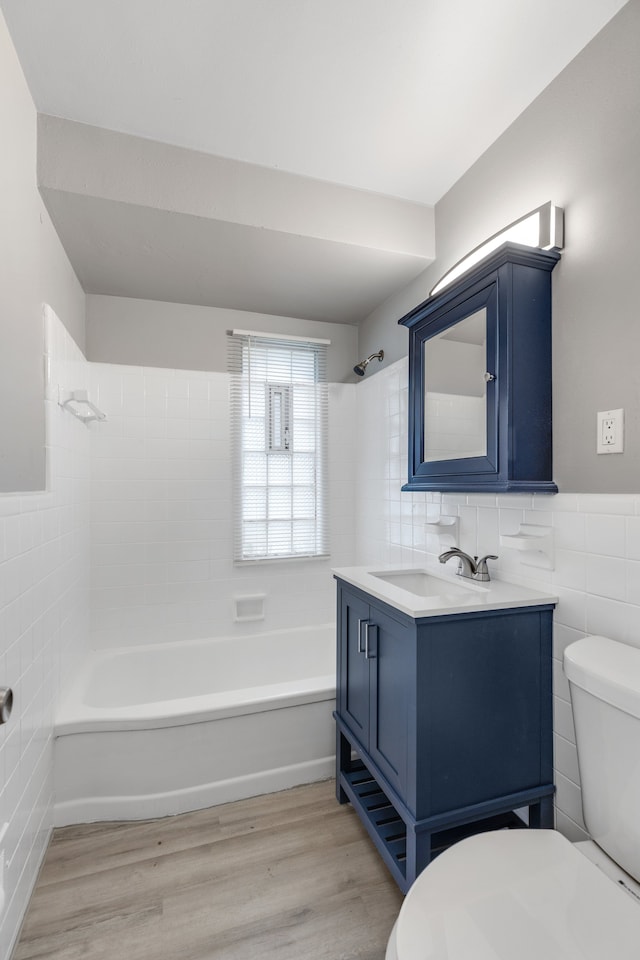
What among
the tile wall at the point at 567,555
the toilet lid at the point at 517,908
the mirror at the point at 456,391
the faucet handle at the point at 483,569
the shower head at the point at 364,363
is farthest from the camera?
the shower head at the point at 364,363

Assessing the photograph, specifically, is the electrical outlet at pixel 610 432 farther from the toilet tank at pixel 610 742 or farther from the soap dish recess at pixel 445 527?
the soap dish recess at pixel 445 527

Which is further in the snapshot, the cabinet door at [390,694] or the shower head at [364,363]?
the shower head at [364,363]

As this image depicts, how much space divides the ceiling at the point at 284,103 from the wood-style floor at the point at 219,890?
7.50 ft

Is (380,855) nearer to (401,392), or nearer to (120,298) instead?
(401,392)

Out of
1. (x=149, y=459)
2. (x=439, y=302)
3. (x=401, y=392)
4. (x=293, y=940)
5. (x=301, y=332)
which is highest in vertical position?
(x=301, y=332)

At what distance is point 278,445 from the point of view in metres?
2.78

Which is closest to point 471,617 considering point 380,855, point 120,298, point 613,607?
point 613,607

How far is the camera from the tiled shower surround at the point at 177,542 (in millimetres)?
1271

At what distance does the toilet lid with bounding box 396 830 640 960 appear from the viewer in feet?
2.53

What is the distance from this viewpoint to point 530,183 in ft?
5.02

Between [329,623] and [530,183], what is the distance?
240 centimetres

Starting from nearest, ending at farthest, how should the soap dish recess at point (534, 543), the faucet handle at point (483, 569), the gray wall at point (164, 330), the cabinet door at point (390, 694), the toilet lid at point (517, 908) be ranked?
the toilet lid at point (517, 908) < the cabinet door at point (390, 694) < the soap dish recess at point (534, 543) < the faucet handle at point (483, 569) < the gray wall at point (164, 330)

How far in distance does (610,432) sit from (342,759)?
5.03 feet

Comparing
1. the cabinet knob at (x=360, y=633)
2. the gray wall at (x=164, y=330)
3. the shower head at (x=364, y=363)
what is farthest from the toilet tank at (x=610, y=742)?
the gray wall at (x=164, y=330)
